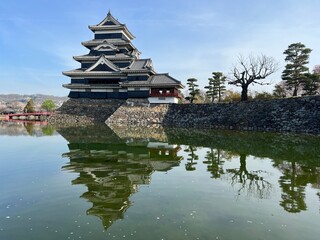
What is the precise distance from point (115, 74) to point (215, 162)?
96.1ft

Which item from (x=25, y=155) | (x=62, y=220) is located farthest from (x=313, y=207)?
(x=25, y=155)

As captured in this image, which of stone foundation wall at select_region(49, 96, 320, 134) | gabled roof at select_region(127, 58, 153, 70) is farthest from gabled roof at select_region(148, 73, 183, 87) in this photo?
stone foundation wall at select_region(49, 96, 320, 134)

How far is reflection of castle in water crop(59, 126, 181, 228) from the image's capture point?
6.74 metres

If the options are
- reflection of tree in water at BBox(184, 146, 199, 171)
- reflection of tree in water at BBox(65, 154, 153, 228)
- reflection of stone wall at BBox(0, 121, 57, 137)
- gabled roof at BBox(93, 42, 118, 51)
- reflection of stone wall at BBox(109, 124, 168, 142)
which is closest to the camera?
reflection of tree in water at BBox(65, 154, 153, 228)

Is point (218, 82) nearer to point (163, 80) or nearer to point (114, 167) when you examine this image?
point (163, 80)

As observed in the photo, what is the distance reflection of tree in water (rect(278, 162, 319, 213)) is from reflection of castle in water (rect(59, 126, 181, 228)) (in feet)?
14.1

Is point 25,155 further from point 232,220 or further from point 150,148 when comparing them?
point 232,220

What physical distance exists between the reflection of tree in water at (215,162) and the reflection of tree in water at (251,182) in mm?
464

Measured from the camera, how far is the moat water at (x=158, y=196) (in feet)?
17.6

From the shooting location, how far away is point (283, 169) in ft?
35.1

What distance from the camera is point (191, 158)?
43.3 ft

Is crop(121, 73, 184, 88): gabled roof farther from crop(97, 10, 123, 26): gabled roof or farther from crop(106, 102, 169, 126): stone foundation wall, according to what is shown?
crop(97, 10, 123, 26): gabled roof

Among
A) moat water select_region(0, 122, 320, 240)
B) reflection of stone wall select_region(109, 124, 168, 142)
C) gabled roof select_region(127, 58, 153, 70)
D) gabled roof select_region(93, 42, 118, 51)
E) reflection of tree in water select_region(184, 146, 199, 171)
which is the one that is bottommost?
moat water select_region(0, 122, 320, 240)

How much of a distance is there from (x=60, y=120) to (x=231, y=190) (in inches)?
1318
